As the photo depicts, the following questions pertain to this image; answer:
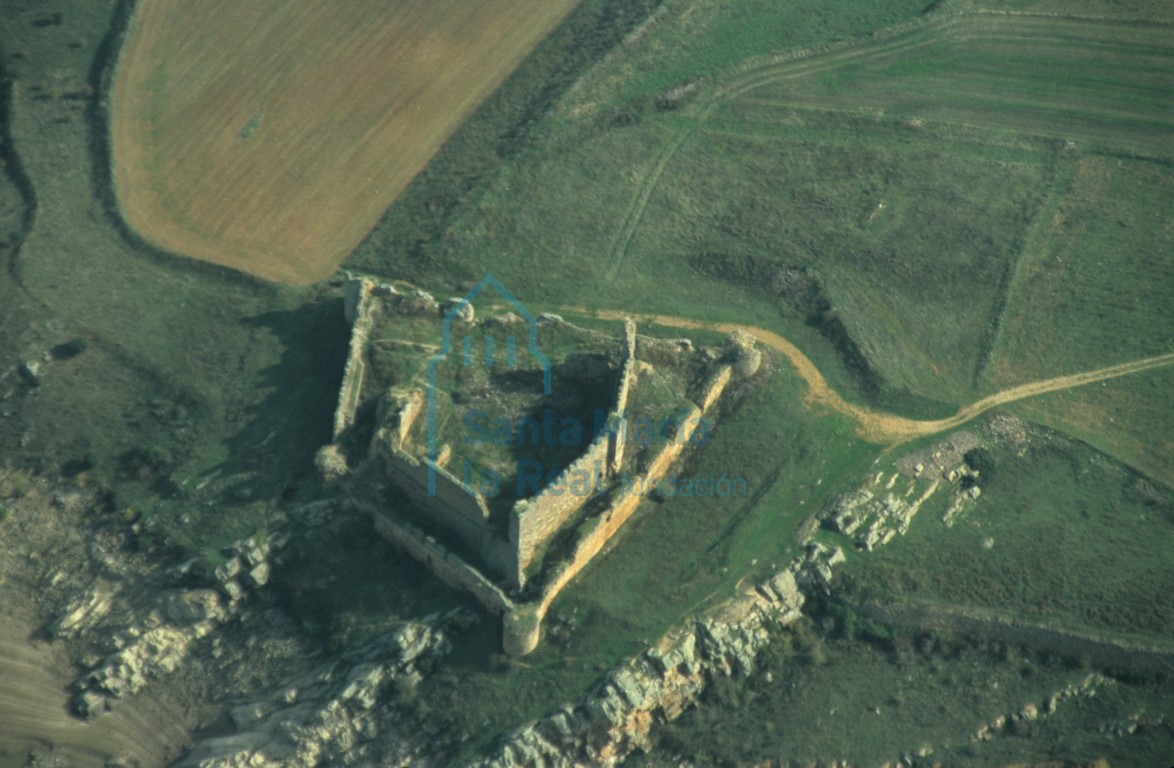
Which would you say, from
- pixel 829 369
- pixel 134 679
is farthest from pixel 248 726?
pixel 829 369

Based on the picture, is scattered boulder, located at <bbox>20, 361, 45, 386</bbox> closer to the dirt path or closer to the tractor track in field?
the dirt path

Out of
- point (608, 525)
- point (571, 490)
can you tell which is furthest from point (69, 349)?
point (608, 525)

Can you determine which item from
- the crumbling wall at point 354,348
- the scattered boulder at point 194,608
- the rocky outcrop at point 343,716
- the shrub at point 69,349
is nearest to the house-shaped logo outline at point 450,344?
the crumbling wall at point 354,348

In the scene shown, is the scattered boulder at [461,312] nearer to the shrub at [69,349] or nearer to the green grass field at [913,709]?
the shrub at [69,349]

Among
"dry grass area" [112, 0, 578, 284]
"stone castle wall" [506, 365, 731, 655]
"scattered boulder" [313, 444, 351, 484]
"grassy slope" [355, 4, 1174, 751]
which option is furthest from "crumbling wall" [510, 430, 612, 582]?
"dry grass area" [112, 0, 578, 284]

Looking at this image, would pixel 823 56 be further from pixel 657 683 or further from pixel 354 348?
pixel 657 683

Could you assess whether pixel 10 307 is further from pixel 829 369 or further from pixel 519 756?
pixel 829 369
